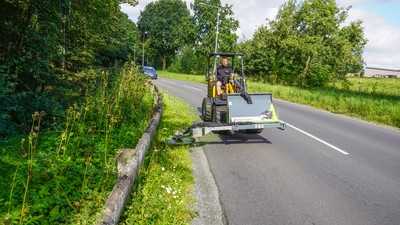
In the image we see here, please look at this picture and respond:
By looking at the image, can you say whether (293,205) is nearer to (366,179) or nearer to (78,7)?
(366,179)

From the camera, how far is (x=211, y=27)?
6091 centimetres

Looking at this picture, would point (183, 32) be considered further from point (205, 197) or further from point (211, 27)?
point (205, 197)

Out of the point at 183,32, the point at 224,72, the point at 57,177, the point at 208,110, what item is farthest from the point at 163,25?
the point at 57,177

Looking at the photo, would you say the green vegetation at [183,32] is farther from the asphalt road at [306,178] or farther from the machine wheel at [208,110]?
the asphalt road at [306,178]

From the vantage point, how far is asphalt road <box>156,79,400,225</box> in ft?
16.3

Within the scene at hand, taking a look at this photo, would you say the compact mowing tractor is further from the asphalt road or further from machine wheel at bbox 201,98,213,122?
the asphalt road

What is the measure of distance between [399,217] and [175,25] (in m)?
81.4

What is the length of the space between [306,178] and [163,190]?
8.55ft

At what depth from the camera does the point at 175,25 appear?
8350 centimetres

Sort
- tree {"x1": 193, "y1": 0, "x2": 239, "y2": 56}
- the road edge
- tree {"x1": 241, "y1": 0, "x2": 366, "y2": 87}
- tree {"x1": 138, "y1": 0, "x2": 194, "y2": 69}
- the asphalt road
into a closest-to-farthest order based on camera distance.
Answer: the road edge
the asphalt road
tree {"x1": 241, "y1": 0, "x2": 366, "y2": 87}
tree {"x1": 193, "y1": 0, "x2": 239, "y2": 56}
tree {"x1": 138, "y1": 0, "x2": 194, "y2": 69}

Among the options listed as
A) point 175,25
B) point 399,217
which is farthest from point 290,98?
point 175,25

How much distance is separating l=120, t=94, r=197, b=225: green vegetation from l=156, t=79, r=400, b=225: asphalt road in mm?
519

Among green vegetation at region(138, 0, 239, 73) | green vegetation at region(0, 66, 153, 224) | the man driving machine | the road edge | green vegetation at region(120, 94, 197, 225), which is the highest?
green vegetation at region(138, 0, 239, 73)

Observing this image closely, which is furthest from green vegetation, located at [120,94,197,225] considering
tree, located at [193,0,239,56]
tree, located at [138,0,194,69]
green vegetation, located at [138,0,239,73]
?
tree, located at [138,0,194,69]
